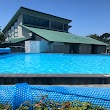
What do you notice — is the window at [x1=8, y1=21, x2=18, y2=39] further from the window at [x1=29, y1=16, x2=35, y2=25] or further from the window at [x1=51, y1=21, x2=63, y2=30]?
the window at [x1=51, y1=21, x2=63, y2=30]

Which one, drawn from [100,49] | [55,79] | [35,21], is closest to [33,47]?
[35,21]

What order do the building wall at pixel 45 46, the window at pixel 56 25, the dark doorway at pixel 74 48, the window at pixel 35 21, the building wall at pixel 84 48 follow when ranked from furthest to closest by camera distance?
the window at pixel 56 25
the window at pixel 35 21
the building wall at pixel 84 48
the dark doorway at pixel 74 48
the building wall at pixel 45 46

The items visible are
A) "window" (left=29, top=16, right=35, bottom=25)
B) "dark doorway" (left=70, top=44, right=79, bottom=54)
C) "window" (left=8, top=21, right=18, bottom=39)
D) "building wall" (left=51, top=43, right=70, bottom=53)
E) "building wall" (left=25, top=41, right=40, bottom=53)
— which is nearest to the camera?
"building wall" (left=25, top=41, right=40, bottom=53)

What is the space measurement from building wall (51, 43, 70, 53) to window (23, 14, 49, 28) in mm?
7666

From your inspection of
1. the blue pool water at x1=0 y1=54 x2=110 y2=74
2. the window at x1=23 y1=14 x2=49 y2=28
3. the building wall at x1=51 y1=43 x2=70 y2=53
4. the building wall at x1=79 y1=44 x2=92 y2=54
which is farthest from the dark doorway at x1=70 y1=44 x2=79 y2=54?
the blue pool water at x1=0 y1=54 x2=110 y2=74

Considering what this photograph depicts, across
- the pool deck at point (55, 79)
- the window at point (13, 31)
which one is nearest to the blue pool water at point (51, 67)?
the pool deck at point (55, 79)

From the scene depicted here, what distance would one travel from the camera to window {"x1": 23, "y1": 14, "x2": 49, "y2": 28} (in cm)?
3156

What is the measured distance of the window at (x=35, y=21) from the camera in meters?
31.6

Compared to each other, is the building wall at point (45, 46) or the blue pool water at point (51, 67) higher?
the building wall at point (45, 46)

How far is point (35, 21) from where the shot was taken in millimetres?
33094

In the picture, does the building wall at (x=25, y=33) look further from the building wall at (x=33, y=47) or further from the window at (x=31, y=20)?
the building wall at (x=33, y=47)

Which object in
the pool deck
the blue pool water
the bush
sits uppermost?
the bush

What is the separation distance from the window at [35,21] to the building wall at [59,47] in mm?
7666

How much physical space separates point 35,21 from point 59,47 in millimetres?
8184
